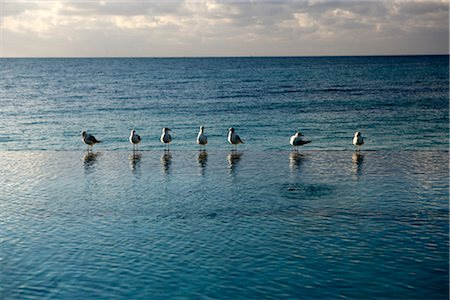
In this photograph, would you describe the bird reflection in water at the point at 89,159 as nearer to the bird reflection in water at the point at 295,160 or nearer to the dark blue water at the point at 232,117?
the dark blue water at the point at 232,117

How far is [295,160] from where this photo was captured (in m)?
27.2

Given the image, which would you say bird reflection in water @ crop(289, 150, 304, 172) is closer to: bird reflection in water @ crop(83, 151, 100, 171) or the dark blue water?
the dark blue water

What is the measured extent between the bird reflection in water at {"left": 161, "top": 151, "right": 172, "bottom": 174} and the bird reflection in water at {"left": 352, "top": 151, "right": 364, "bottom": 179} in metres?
9.66

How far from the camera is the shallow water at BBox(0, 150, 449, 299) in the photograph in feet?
40.5

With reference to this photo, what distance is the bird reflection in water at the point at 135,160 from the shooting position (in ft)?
84.5

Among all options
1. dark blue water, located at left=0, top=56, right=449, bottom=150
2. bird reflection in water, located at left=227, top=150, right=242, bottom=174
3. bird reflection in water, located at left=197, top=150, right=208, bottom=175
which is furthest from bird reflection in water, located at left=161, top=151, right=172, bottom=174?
dark blue water, located at left=0, top=56, right=449, bottom=150

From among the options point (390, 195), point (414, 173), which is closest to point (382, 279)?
point (390, 195)

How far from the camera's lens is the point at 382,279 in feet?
41.0

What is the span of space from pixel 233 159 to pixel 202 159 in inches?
71.8

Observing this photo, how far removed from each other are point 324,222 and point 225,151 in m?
14.5

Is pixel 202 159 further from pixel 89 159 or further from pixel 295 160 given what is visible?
pixel 89 159

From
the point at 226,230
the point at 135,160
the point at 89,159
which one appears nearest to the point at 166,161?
the point at 135,160

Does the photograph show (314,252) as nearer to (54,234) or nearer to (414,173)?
(54,234)

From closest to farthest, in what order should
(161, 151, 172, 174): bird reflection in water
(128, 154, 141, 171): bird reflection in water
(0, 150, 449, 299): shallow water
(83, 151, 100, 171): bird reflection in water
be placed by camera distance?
(0, 150, 449, 299): shallow water
(161, 151, 172, 174): bird reflection in water
(128, 154, 141, 171): bird reflection in water
(83, 151, 100, 171): bird reflection in water
